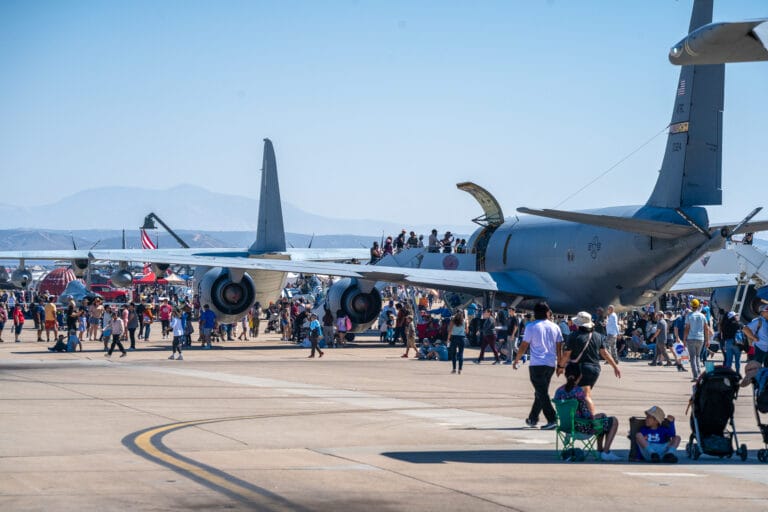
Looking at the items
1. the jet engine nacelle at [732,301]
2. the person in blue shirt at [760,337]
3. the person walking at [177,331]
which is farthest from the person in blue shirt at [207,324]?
the person in blue shirt at [760,337]

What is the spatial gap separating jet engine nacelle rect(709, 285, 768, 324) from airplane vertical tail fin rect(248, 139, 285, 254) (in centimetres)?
1679

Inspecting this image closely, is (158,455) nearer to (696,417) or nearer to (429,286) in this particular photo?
(696,417)

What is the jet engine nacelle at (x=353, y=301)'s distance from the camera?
3944 centimetres

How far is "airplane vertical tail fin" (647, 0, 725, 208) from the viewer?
A: 29.9 m

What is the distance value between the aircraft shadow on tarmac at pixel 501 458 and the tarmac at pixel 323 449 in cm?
3

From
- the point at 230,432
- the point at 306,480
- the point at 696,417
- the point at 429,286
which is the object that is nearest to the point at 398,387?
the point at 230,432

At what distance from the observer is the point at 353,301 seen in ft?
129

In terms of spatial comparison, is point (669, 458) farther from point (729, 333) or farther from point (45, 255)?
point (45, 255)

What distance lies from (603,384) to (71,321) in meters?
18.0

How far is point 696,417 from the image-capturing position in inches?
499

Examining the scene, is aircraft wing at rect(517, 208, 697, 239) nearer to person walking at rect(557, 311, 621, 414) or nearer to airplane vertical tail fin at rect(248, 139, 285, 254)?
person walking at rect(557, 311, 621, 414)

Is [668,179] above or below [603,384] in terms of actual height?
above

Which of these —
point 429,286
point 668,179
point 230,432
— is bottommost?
point 230,432

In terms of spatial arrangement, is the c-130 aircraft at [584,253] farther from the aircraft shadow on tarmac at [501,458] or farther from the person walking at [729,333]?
the aircraft shadow on tarmac at [501,458]
